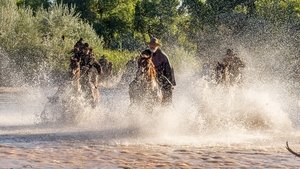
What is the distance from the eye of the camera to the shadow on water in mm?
12117

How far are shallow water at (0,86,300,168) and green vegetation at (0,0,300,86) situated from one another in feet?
89.5

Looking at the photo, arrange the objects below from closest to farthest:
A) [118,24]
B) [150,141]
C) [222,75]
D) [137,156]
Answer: [137,156] < [150,141] < [222,75] < [118,24]

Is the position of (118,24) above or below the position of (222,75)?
above

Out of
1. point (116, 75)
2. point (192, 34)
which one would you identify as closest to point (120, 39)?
point (192, 34)

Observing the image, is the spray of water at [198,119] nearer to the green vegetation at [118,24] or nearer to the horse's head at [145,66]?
the horse's head at [145,66]

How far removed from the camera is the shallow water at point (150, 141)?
9.52 m

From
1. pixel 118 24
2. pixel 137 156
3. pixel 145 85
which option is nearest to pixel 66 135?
pixel 145 85

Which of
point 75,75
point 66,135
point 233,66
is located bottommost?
point 66,135

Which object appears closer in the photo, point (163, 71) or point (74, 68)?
point (163, 71)

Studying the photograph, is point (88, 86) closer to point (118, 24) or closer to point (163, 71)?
point (163, 71)

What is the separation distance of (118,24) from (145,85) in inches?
2566

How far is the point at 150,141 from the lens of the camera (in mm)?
12055

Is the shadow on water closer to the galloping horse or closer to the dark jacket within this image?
the galloping horse

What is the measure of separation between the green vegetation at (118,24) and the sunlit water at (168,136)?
26.7 m
